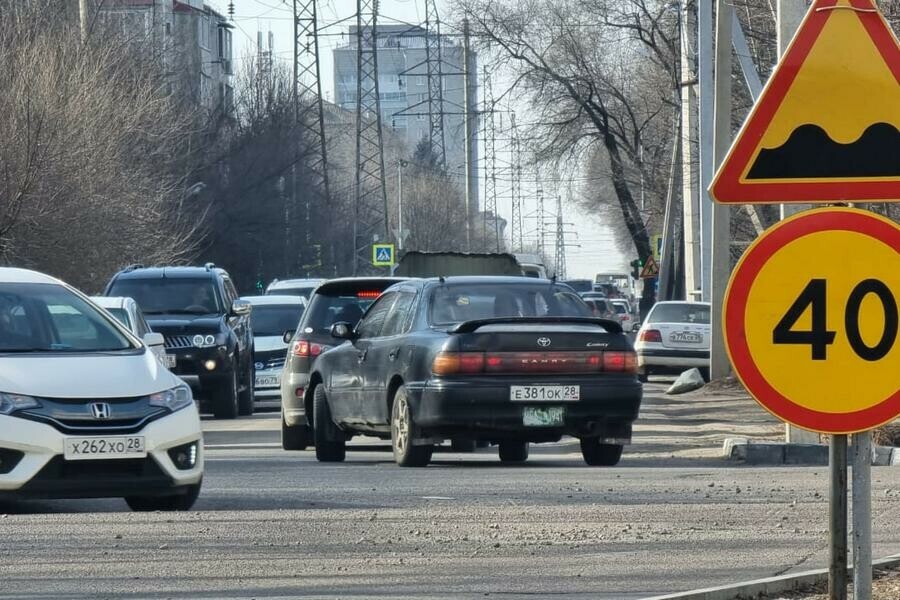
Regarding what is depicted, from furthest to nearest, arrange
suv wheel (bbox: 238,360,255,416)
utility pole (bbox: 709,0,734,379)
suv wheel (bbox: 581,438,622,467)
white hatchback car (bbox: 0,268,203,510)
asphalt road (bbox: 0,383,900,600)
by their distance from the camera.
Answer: suv wheel (bbox: 238,360,255,416) → utility pole (bbox: 709,0,734,379) → suv wheel (bbox: 581,438,622,467) → white hatchback car (bbox: 0,268,203,510) → asphalt road (bbox: 0,383,900,600)

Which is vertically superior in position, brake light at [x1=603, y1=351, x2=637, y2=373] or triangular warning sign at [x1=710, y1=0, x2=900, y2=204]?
triangular warning sign at [x1=710, y1=0, x2=900, y2=204]

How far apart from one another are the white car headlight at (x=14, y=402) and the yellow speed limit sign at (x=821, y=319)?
5.58 metres

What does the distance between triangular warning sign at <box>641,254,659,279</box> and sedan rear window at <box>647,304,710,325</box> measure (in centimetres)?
1671

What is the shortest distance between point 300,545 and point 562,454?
858 cm

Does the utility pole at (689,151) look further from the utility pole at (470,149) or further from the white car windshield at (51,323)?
the utility pole at (470,149)

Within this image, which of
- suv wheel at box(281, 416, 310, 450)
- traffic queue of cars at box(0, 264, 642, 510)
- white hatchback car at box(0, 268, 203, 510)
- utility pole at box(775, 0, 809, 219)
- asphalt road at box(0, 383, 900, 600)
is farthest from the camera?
suv wheel at box(281, 416, 310, 450)

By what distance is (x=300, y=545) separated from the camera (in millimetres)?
9461

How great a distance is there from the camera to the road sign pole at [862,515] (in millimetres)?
5719

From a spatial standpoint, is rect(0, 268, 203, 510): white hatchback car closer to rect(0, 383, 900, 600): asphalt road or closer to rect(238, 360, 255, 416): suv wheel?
rect(0, 383, 900, 600): asphalt road

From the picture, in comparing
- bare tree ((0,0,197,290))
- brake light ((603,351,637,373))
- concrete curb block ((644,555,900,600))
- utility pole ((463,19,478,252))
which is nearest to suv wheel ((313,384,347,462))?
brake light ((603,351,637,373))

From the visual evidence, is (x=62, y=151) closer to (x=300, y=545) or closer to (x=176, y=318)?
(x=176, y=318)

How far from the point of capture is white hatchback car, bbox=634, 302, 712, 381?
3606cm

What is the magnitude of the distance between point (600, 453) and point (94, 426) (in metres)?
5.89

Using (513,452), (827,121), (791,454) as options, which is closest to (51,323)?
(513,452)
